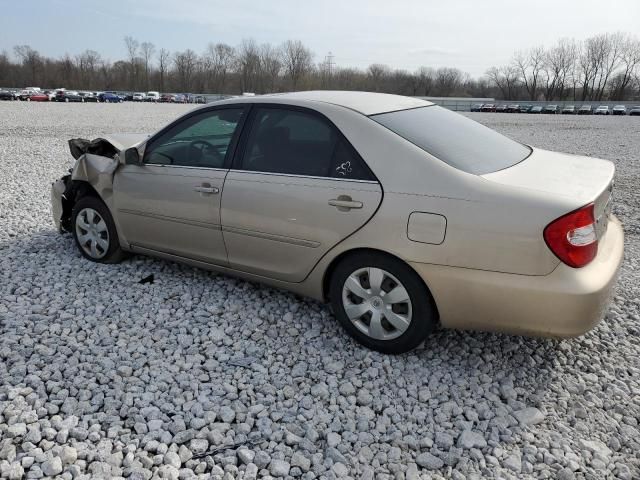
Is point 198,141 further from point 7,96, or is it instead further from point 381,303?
point 7,96

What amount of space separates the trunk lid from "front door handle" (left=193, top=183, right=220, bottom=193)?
1914 mm

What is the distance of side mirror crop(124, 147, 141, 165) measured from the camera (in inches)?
169

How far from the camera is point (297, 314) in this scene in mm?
3945

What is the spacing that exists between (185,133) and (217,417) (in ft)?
7.68

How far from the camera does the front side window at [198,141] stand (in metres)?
3.92

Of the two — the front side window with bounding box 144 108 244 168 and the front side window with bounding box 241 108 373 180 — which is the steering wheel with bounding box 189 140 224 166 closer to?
the front side window with bounding box 144 108 244 168

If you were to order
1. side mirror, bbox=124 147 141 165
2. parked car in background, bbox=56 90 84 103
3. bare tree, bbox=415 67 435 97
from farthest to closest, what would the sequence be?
bare tree, bbox=415 67 435 97 → parked car in background, bbox=56 90 84 103 → side mirror, bbox=124 147 141 165

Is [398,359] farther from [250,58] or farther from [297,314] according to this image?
[250,58]

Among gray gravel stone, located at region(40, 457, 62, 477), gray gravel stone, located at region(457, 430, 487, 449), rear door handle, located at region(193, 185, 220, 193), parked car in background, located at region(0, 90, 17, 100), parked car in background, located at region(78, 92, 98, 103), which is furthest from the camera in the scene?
parked car in background, located at region(78, 92, 98, 103)

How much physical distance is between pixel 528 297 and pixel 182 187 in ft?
8.60

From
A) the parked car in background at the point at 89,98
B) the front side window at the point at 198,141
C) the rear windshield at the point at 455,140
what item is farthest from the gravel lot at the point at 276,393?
the parked car in background at the point at 89,98

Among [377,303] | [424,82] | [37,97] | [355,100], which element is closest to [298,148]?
[355,100]

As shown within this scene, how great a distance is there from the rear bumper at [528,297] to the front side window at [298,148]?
81 cm

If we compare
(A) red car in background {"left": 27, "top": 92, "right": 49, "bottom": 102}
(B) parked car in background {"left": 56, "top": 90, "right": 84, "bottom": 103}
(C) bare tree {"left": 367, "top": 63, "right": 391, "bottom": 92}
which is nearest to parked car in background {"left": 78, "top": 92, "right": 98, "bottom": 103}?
(B) parked car in background {"left": 56, "top": 90, "right": 84, "bottom": 103}
